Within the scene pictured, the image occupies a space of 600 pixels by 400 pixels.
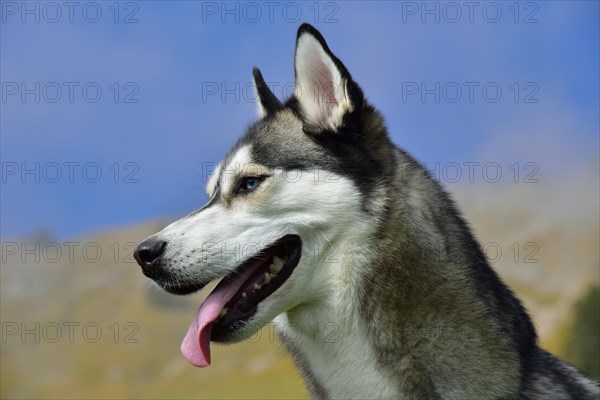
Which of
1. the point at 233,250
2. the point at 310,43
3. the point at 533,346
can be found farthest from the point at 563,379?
the point at 310,43

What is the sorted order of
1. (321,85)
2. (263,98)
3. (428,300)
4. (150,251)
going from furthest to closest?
(263,98) < (321,85) < (150,251) < (428,300)

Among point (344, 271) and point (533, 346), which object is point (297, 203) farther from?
point (533, 346)

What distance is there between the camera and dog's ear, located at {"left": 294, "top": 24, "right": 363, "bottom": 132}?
231 inches

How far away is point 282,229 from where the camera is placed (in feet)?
18.6

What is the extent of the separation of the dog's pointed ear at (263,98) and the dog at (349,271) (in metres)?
0.65

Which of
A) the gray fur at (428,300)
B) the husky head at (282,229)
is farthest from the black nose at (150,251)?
the gray fur at (428,300)

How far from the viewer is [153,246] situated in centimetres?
560

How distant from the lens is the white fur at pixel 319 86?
5.92 m

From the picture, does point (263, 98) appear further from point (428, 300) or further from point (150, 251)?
point (428, 300)

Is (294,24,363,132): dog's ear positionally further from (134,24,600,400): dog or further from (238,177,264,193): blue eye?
(238,177,264,193): blue eye

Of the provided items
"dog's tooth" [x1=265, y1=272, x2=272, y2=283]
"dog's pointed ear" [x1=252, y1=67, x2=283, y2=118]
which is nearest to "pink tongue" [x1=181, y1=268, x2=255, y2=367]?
"dog's tooth" [x1=265, y1=272, x2=272, y2=283]

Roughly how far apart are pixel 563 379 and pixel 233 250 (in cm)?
268

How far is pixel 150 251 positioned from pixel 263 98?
6.07 ft

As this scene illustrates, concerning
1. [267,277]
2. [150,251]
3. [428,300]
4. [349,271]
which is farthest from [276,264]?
[428,300]
